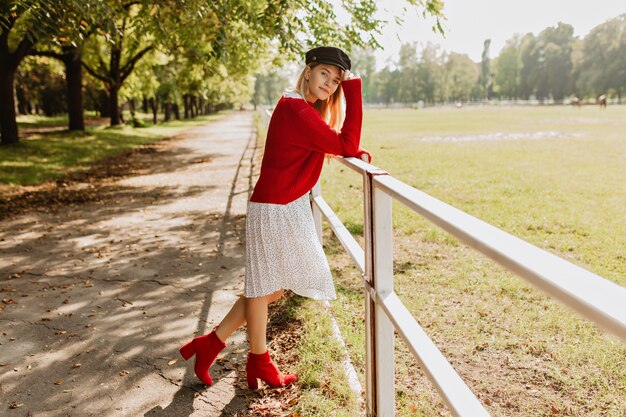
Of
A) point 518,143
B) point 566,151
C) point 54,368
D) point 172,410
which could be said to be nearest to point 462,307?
point 172,410

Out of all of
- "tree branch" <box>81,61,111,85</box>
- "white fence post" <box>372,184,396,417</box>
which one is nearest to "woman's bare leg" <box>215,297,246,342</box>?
"white fence post" <box>372,184,396,417</box>

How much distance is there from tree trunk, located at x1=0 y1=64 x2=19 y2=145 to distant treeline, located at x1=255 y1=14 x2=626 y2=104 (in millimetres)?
67366

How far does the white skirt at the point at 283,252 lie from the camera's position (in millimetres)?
3113

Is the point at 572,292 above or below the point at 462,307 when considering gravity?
above

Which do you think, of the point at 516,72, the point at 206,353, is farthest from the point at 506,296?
the point at 516,72

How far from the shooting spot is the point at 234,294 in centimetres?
517

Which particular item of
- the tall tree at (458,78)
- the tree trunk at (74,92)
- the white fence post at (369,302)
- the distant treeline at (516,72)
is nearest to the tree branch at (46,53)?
the tree trunk at (74,92)

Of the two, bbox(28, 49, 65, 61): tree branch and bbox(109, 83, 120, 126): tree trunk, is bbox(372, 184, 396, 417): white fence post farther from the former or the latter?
bbox(109, 83, 120, 126): tree trunk

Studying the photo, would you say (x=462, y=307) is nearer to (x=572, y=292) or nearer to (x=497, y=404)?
(x=497, y=404)

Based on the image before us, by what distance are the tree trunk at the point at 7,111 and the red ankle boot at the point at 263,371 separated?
1718cm

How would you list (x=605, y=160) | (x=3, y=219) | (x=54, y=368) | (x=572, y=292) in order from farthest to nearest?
(x=605, y=160), (x=3, y=219), (x=54, y=368), (x=572, y=292)

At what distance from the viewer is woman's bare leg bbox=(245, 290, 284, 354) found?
3.28 meters

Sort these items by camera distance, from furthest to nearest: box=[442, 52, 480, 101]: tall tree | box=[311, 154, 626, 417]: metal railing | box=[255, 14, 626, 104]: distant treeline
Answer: box=[442, 52, 480, 101]: tall tree, box=[255, 14, 626, 104]: distant treeline, box=[311, 154, 626, 417]: metal railing

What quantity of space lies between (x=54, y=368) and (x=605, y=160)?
556 inches
